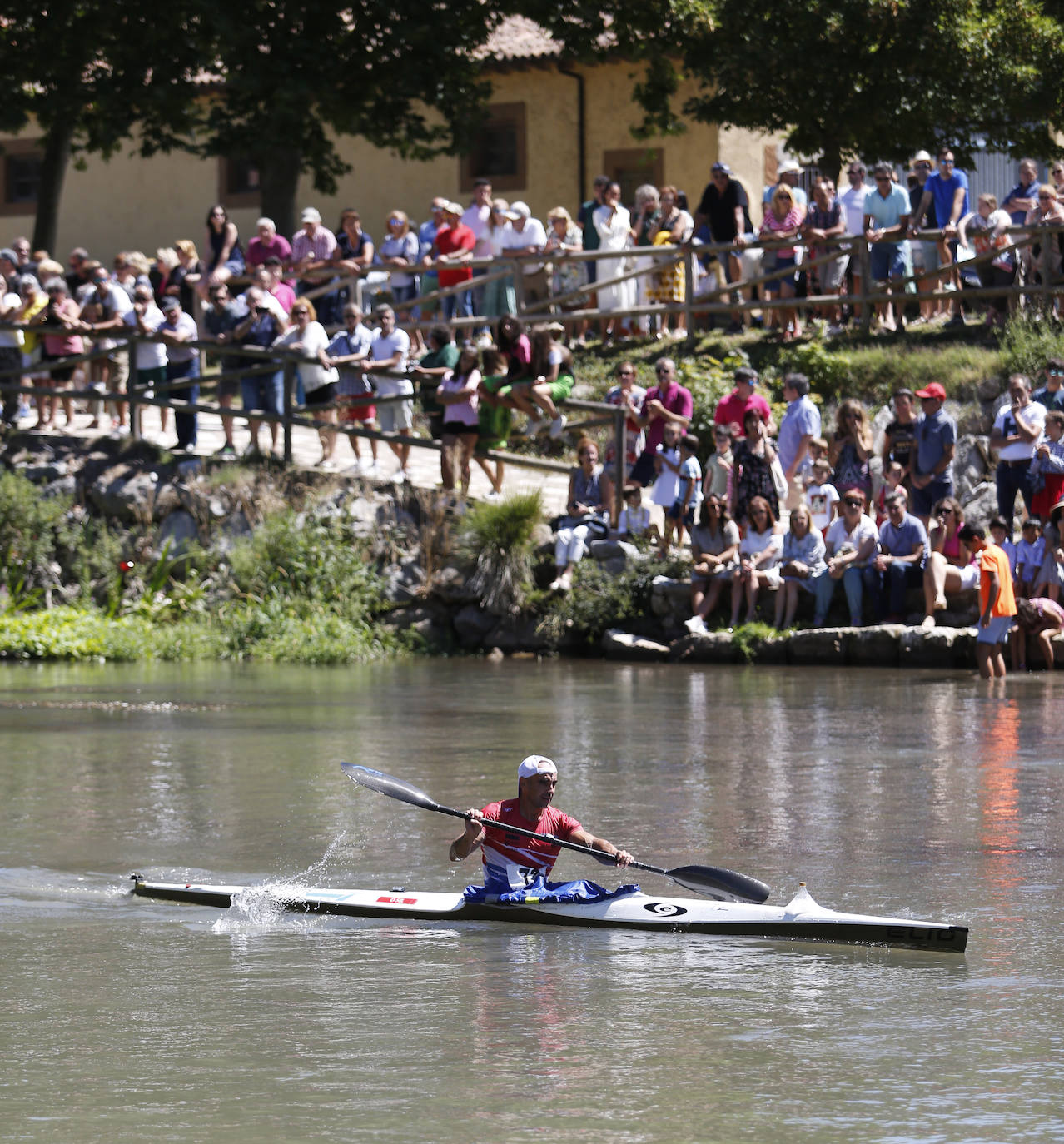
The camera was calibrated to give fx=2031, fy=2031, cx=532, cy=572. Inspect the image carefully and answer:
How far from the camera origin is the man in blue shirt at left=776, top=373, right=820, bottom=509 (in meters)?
20.6

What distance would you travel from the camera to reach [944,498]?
19531 mm

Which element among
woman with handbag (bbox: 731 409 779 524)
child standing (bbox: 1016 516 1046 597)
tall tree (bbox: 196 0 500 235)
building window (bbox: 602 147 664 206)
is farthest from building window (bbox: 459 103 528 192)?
child standing (bbox: 1016 516 1046 597)

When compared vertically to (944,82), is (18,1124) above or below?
below

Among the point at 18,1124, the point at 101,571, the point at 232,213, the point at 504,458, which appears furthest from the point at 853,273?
the point at 18,1124

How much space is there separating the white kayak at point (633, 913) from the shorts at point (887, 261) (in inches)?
574

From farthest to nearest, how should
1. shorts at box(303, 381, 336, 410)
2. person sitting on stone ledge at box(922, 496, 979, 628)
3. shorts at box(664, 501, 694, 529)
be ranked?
1. shorts at box(303, 381, 336, 410)
2. shorts at box(664, 501, 694, 529)
3. person sitting on stone ledge at box(922, 496, 979, 628)

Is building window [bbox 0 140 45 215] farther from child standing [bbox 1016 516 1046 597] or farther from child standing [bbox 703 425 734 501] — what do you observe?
child standing [bbox 1016 516 1046 597]

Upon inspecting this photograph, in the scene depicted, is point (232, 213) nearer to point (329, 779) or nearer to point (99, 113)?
point (99, 113)

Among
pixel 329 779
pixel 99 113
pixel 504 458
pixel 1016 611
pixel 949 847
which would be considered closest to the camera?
pixel 949 847

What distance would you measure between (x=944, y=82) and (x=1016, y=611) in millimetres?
12048

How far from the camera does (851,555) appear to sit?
19641 mm

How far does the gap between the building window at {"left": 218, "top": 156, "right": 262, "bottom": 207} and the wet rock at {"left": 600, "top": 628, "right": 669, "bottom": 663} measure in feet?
59.1

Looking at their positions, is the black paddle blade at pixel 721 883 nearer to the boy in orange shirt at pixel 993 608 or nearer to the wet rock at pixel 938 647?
the boy in orange shirt at pixel 993 608

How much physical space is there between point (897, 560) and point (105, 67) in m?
17.0
